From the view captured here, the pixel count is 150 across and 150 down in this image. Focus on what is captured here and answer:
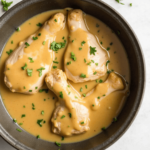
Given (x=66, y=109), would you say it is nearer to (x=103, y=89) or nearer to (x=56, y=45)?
(x=103, y=89)

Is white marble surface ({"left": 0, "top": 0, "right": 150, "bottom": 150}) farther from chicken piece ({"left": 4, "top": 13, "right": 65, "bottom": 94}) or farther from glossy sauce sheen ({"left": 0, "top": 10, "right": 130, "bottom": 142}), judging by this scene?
chicken piece ({"left": 4, "top": 13, "right": 65, "bottom": 94})

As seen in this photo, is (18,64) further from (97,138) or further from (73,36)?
(97,138)

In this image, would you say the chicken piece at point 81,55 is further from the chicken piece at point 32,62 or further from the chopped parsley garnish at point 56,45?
the chicken piece at point 32,62

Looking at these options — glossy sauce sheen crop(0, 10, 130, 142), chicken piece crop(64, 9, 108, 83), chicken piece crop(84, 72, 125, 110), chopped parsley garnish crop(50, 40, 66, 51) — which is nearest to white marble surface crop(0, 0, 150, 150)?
glossy sauce sheen crop(0, 10, 130, 142)

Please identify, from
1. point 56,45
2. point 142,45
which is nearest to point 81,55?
point 56,45

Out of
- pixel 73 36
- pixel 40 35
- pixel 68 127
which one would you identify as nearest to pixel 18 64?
pixel 40 35
